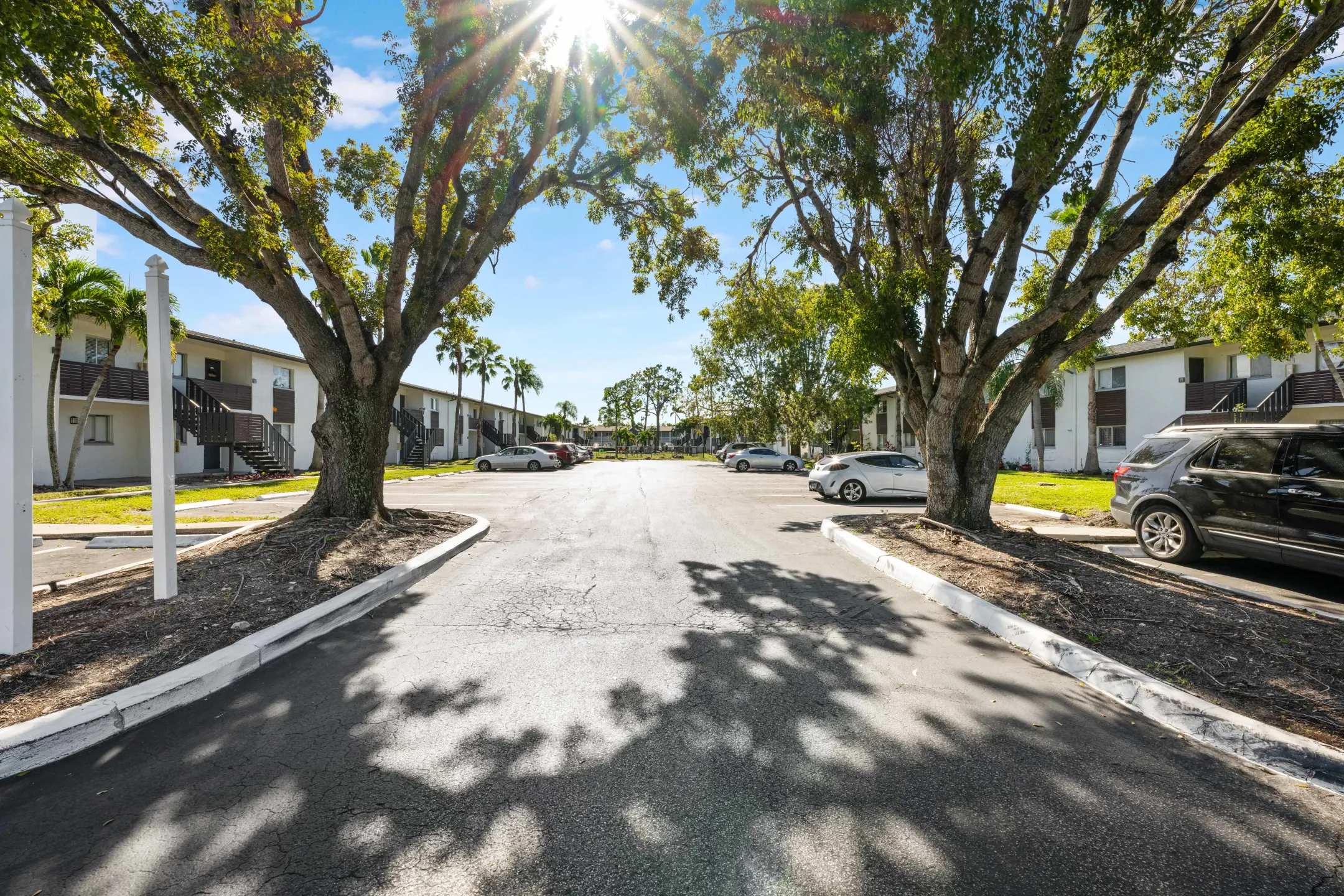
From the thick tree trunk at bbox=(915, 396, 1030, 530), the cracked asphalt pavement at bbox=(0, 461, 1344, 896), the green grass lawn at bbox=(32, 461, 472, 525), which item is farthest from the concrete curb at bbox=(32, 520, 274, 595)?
the thick tree trunk at bbox=(915, 396, 1030, 530)

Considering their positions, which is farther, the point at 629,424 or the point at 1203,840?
the point at 629,424

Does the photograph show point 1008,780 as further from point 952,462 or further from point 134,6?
point 134,6

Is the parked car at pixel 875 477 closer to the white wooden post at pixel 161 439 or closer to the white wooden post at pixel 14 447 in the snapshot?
the white wooden post at pixel 161 439

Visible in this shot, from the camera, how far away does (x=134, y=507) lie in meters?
13.0

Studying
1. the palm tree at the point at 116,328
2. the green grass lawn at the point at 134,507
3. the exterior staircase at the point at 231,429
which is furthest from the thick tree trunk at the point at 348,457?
the exterior staircase at the point at 231,429

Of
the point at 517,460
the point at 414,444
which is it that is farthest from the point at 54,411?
the point at 414,444

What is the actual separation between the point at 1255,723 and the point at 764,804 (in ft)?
9.39

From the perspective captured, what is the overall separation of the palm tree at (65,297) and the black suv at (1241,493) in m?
24.5

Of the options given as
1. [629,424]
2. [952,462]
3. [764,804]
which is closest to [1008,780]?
[764,804]

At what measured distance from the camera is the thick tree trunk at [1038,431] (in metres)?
29.3

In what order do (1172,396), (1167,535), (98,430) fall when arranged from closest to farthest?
(1167,535), (98,430), (1172,396)

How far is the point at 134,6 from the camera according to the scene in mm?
6160

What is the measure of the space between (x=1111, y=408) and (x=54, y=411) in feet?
133

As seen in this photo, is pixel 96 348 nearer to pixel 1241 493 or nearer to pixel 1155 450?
pixel 1155 450
